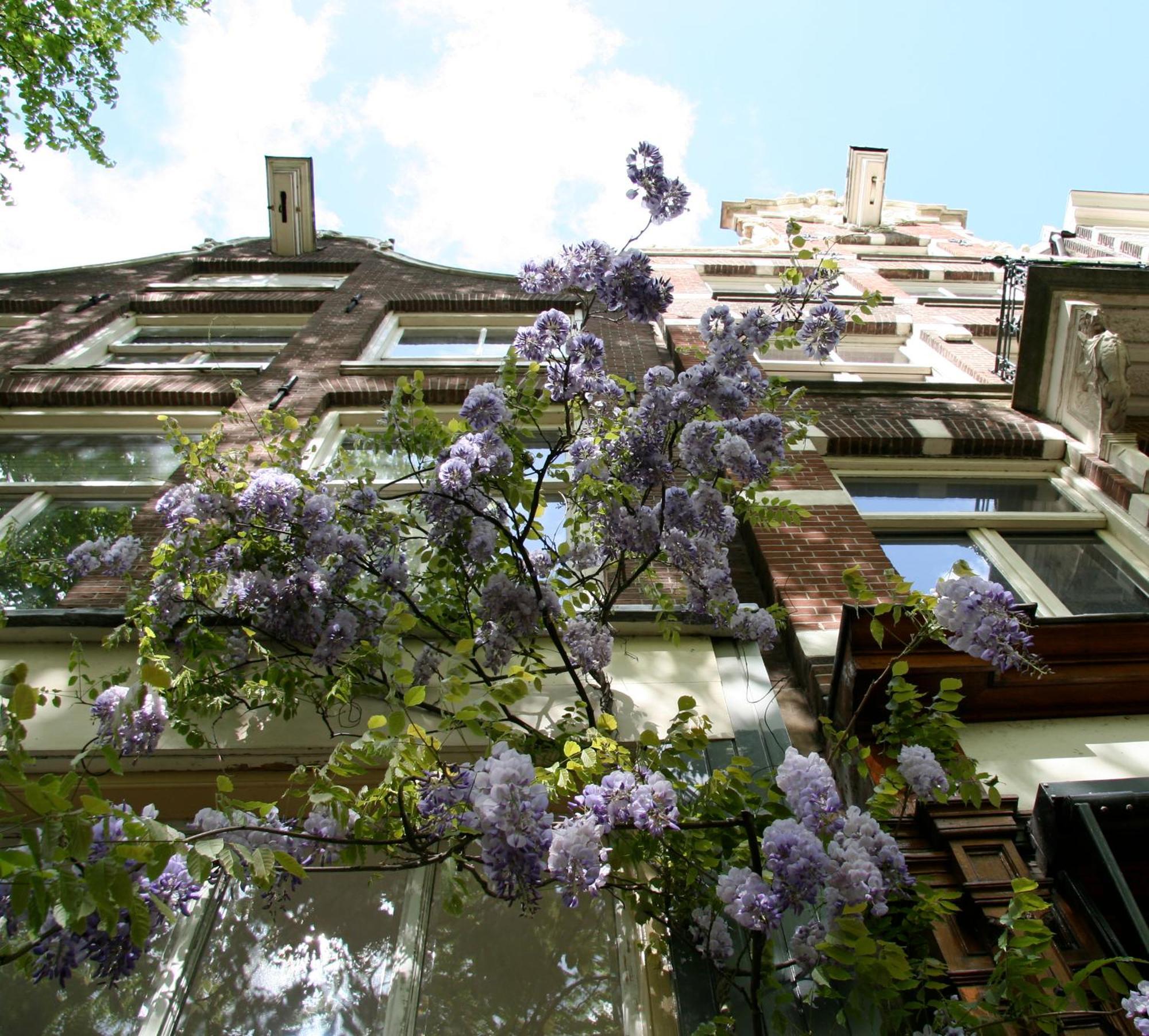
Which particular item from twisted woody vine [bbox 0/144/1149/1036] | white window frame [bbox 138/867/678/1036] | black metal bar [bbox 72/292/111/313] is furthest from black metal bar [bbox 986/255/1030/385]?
black metal bar [bbox 72/292/111/313]

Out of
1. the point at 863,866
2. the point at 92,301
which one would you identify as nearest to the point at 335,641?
the point at 863,866

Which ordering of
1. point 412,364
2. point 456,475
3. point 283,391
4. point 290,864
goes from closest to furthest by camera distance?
point 290,864, point 456,475, point 283,391, point 412,364

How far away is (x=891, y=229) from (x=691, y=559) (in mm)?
20428

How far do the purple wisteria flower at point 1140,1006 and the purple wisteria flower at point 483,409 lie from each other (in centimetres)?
361

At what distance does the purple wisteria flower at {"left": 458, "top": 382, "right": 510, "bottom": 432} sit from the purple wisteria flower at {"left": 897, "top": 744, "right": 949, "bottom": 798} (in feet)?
8.59

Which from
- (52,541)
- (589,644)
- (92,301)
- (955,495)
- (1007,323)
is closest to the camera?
(589,644)

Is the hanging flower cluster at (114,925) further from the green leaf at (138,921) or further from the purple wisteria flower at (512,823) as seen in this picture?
the purple wisteria flower at (512,823)

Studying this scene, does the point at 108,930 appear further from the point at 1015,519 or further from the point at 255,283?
the point at 255,283

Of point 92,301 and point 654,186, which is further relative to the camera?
point 92,301

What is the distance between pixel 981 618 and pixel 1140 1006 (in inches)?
56.0

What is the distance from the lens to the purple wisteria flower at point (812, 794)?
321cm

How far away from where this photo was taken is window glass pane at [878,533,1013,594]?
7125mm

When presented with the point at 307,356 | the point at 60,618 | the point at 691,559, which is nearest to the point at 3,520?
the point at 60,618

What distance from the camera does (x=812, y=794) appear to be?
3242 mm
